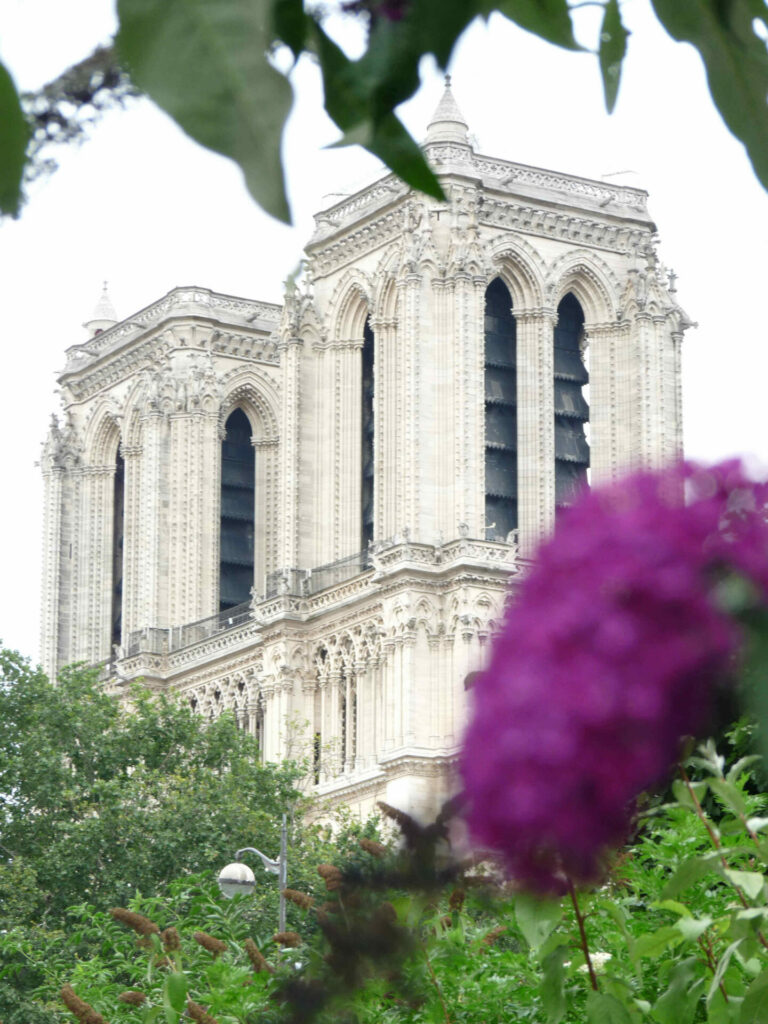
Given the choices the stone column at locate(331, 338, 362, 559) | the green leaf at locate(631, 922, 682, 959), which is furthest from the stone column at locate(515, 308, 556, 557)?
the green leaf at locate(631, 922, 682, 959)

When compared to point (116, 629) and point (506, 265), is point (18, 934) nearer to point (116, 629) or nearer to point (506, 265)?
point (506, 265)

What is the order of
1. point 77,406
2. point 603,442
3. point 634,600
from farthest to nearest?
1. point 77,406
2. point 603,442
3. point 634,600

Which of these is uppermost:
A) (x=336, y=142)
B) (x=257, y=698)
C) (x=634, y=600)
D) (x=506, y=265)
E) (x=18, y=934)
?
(x=506, y=265)

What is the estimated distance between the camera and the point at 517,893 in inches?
52.5

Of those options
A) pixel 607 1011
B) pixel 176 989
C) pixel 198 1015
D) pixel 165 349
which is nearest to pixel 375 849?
pixel 607 1011

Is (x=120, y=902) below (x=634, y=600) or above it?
above

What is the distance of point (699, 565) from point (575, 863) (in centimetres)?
19

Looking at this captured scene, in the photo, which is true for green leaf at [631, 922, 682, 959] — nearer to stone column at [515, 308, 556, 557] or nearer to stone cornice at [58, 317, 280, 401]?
stone column at [515, 308, 556, 557]

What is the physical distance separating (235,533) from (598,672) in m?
65.4

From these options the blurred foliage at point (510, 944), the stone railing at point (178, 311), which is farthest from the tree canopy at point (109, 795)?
the blurred foliage at point (510, 944)

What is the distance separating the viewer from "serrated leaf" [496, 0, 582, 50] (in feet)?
5.03

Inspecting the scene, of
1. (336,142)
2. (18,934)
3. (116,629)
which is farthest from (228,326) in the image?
(336,142)

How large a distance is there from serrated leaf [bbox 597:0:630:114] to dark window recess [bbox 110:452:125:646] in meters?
66.5

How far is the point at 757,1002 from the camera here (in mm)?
4262
